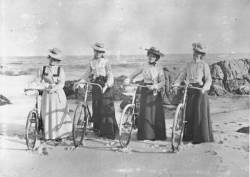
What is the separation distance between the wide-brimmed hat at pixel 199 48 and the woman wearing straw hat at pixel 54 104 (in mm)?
1076

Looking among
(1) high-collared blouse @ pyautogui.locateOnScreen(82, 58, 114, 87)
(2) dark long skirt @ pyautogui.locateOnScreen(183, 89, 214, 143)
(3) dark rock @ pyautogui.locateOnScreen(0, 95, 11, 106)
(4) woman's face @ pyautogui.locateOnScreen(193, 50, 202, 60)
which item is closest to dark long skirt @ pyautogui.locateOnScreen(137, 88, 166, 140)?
(2) dark long skirt @ pyautogui.locateOnScreen(183, 89, 214, 143)

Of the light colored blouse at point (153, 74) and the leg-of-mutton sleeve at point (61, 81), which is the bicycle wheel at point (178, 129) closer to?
the light colored blouse at point (153, 74)

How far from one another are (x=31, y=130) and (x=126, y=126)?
783 mm

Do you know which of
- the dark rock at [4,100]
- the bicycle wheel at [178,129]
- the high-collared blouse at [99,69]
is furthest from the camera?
the dark rock at [4,100]

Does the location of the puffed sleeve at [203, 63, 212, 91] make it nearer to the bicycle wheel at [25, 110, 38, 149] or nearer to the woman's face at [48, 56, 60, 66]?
the woman's face at [48, 56, 60, 66]

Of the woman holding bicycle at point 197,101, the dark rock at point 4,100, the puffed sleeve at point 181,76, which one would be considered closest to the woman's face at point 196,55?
the woman holding bicycle at point 197,101

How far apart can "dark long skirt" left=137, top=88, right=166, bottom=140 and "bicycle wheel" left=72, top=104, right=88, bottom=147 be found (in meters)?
0.44

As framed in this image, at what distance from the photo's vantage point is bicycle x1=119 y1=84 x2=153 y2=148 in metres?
3.04

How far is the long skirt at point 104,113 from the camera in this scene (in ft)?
10.3

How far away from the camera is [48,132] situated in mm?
3176

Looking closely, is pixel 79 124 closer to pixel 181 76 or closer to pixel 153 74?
pixel 153 74

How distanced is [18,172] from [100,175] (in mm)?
668

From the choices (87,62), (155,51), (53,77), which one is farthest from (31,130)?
(155,51)

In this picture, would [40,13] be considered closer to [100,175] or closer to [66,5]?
[66,5]
